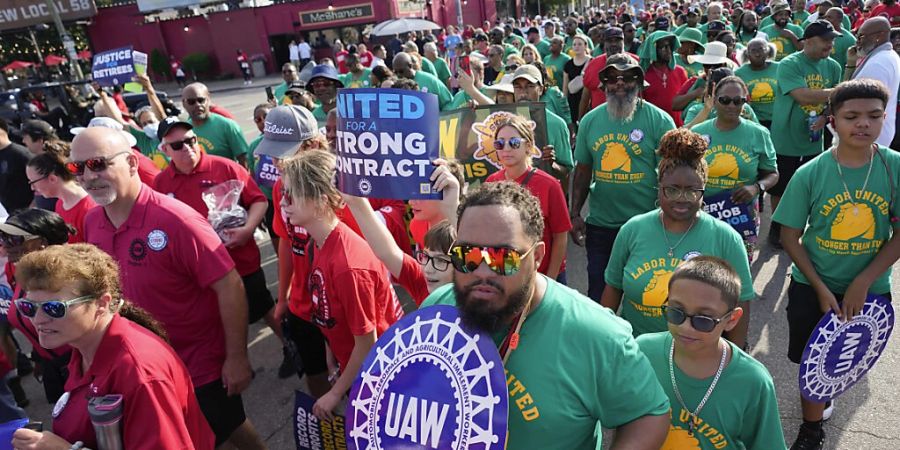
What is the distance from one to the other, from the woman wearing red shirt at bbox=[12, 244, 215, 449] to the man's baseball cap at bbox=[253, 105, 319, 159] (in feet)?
6.26

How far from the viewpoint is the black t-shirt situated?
19.2 feet

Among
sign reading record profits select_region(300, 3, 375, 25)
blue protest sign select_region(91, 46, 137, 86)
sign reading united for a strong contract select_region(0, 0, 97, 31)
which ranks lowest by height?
blue protest sign select_region(91, 46, 137, 86)

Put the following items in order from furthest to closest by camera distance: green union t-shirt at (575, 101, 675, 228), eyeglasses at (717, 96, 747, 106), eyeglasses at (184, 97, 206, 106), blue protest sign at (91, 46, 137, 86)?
blue protest sign at (91, 46, 137, 86), eyeglasses at (184, 97, 206, 106), green union t-shirt at (575, 101, 675, 228), eyeglasses at (717, 96, 747, 106)

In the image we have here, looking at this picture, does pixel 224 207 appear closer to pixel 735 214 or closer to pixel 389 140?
pixel 389 140

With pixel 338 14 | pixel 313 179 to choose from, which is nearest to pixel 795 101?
pixel 313 179

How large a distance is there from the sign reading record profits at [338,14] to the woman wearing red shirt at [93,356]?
32.6 meters

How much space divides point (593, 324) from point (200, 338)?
7.62 ft

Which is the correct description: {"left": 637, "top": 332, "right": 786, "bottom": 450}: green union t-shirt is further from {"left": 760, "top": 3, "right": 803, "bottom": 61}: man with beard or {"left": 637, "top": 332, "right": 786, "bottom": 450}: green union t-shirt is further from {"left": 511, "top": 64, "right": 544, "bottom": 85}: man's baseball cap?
{"left": 760, "top": 3, "right": 803, "bottom": 61}: man with beard

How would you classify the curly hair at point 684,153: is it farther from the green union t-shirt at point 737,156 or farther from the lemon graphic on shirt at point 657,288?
the green union t-shirt at point 737,156

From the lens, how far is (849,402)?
347cm

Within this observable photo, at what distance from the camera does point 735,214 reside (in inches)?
148

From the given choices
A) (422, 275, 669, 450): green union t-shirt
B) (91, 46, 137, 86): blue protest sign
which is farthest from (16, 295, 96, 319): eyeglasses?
(91, 46, 137, 86): blue protest sign

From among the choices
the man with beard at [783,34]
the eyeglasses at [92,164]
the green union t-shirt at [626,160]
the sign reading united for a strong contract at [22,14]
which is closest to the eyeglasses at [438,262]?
the eyeglasses at [92,164]

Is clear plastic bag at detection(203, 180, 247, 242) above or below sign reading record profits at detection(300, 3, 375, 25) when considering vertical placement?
below
